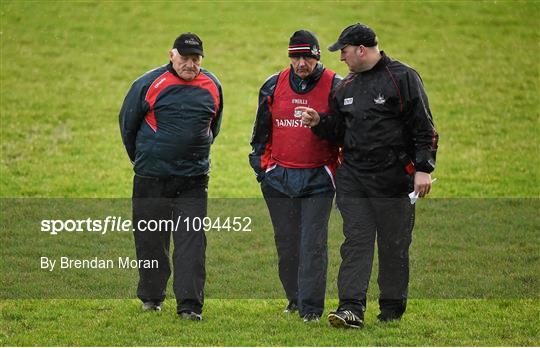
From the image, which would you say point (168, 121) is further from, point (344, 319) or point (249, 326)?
point (344, 319)

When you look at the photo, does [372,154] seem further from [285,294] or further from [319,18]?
[319,18]

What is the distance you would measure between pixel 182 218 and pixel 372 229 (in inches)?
66.7

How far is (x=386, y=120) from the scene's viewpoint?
29.4 ft

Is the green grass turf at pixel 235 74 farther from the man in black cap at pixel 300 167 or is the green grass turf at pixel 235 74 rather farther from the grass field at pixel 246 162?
the man in black cap at pixel 300 167

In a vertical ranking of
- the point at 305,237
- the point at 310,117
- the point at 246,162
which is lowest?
the point at 246,162

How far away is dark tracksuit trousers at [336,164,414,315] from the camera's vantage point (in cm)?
899

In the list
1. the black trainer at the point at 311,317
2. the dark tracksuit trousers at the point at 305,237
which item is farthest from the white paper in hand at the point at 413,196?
the black trainer at the point at 311,317

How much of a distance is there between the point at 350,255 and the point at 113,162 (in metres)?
10.1

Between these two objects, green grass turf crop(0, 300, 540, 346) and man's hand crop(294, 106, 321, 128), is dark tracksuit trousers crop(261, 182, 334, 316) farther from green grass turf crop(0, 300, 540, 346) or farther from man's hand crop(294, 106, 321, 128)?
man's hand crop(294, 106, 321, 128)

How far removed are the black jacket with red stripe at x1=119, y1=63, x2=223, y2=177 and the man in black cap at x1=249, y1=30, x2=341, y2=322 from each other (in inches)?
20.4

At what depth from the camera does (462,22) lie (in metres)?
26.0

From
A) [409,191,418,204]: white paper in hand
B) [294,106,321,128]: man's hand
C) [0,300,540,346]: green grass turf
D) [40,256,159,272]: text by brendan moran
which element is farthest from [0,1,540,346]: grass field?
[294,106,321,128]: man's hand

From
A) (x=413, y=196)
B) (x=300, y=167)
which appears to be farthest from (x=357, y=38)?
(x=413, y=196)

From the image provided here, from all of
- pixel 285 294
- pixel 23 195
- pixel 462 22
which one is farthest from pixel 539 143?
pixel 285 294
